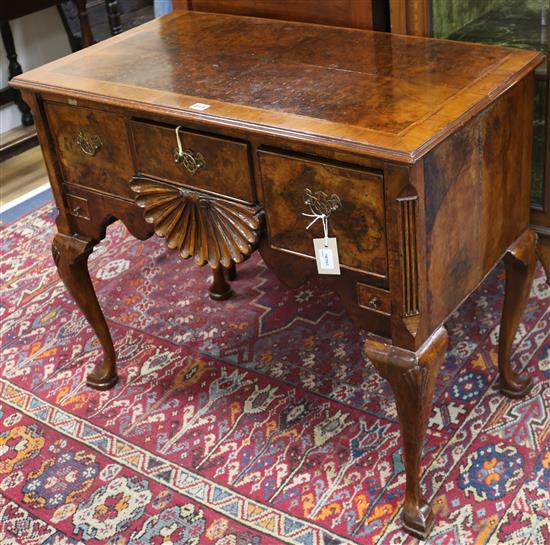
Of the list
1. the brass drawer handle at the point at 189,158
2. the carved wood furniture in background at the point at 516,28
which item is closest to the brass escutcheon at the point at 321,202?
the brass drawer handle at the point at 189,158

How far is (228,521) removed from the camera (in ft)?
6.55

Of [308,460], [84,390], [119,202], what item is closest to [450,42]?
[119,202]

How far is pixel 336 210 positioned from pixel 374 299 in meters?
0.20

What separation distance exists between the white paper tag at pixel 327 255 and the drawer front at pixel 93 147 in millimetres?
524

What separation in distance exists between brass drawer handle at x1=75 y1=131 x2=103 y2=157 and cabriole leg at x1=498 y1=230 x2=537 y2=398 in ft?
3.21

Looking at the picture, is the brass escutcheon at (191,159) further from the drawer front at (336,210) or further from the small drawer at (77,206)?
the small drawer at (77,206)

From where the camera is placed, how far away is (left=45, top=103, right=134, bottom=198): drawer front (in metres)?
2.00

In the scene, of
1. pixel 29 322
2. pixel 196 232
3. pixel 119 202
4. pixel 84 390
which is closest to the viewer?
pixel 196 232

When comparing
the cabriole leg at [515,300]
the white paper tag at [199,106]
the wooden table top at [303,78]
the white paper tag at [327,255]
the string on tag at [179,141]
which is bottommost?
the cabriole leg at [515,300]

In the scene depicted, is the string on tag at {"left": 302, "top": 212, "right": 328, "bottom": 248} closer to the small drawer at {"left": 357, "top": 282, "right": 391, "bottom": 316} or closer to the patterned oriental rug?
the small drawer at {"left": 357, "top": 282, "right": 391, "bottom": 316}

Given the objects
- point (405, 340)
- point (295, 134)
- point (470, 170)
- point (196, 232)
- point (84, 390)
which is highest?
point (295, 134)

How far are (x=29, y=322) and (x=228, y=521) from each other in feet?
3.70

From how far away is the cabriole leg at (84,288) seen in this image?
2.27 m

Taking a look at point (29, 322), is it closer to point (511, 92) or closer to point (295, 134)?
point (295, 134)
